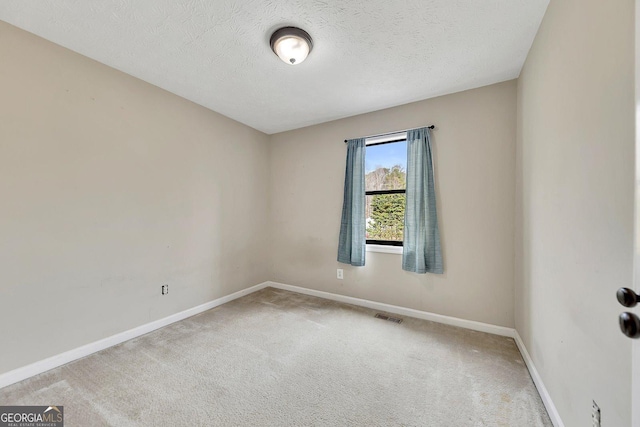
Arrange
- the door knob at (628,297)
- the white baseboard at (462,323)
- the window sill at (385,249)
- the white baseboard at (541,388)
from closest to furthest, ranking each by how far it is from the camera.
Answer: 1. the door knob at (628,297)
2. the white baseboard at (541,388)
3. the white baseboard at (462,323)
4. the window sill at (385,249)

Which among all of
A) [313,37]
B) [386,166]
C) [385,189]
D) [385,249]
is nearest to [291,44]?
[313,37]

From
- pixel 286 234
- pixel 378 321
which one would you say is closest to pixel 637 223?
pixel 378 321

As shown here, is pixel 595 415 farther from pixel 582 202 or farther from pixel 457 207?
pixel 457 207

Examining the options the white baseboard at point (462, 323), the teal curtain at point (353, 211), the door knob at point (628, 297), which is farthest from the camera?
the teal curtain at point (353, 211)

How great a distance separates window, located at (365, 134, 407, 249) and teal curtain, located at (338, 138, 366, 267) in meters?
0.14

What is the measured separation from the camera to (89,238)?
6.78 feet

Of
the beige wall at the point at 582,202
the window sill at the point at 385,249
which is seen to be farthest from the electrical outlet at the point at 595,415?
the window sill at the point at 385,249

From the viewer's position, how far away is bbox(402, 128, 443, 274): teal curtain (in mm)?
2662

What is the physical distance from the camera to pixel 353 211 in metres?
3.14

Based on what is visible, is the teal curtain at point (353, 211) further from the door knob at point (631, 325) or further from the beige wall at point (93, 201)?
the door knob at point (631, 325)

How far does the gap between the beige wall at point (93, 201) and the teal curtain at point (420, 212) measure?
2379mm

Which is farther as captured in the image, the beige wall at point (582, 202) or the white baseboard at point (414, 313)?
the white baseboard at point (414, 313)

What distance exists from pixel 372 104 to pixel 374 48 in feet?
3.23

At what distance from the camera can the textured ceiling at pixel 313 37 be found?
5.09ft
